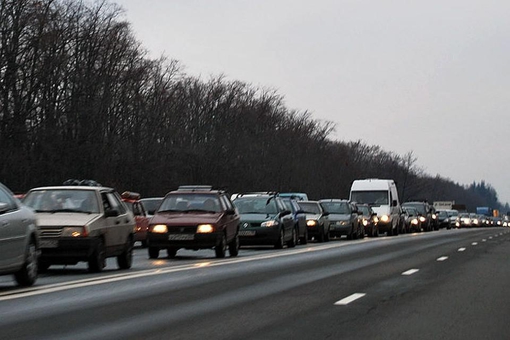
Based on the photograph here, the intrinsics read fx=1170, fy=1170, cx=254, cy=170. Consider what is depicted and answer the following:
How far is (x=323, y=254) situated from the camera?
2831cm

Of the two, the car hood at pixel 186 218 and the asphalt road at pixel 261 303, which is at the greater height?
the car hood at pixel 186 218

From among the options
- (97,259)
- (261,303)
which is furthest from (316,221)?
(261,303)

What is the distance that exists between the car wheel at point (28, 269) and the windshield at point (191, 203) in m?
11.3

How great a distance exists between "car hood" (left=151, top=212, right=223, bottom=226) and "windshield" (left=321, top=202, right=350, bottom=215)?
2184 cm

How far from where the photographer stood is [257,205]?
112ft

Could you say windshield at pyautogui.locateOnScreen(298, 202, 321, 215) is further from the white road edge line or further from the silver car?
the silver car

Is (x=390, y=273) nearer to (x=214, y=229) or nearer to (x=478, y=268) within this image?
(x=478, y=268)

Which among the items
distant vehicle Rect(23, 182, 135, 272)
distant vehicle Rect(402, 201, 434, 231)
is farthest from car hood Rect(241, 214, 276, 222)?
distant vehicle Rect(402, 201, 434, 231)

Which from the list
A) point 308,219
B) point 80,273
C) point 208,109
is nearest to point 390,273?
point 80,273

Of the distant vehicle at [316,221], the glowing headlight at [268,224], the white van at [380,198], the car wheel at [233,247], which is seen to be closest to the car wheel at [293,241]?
the glowing headlight at [268,224]

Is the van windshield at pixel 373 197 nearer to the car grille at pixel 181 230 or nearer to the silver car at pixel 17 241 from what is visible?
Result: the car grille at pixel 181 230

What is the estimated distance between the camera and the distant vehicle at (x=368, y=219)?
53312 mm

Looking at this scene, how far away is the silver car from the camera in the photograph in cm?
1480

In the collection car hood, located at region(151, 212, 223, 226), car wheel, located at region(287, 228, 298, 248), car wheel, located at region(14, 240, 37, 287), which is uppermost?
car hood, located at region(151, 212, 223, 226)
